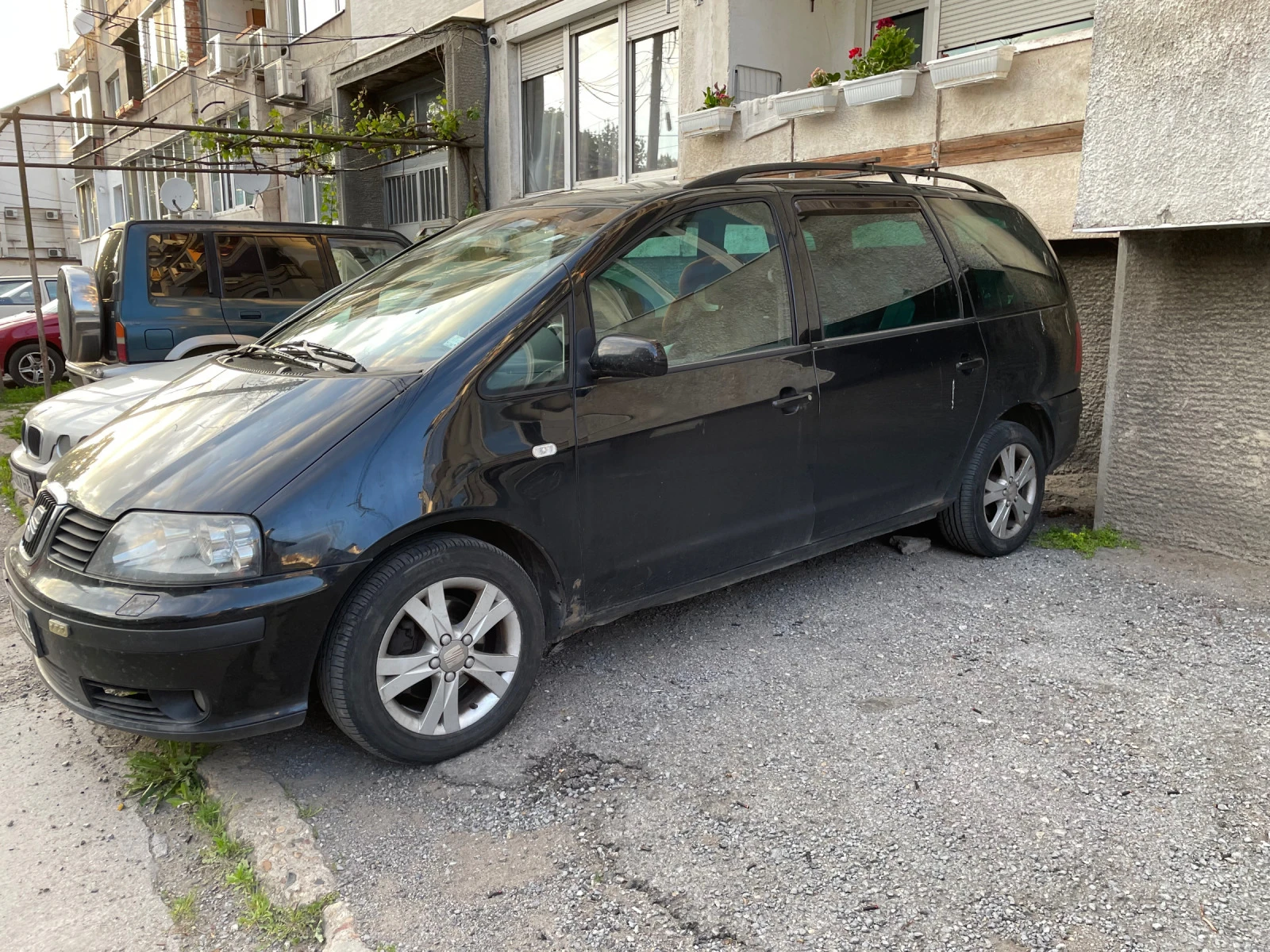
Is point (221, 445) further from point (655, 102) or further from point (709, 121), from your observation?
point (655, 102)

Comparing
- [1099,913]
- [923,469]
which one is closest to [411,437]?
[1099,913]

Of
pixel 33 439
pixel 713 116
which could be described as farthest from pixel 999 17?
pixel 33 439

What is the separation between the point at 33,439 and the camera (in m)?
5.13

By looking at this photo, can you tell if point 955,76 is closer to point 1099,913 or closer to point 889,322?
point 889,322

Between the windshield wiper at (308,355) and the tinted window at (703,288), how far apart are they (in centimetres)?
89

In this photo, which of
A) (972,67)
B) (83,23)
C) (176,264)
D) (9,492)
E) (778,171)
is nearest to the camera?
(778,171)

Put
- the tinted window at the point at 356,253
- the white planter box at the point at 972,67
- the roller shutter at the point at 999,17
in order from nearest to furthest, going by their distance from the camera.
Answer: the white planter box at the point at 972,67 → the roller shutter at the point at 999,17 → the tinted window at the point at 356,253

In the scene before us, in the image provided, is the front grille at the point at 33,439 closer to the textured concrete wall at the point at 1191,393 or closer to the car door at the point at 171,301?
the car door at the point at 171,301

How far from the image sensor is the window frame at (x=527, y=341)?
3260mm

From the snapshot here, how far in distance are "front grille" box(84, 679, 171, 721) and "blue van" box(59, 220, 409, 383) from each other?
5107 mm

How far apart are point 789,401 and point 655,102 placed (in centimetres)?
686

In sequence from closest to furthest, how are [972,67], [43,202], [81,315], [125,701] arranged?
[125,701], [972,67], [81,315], [43,202]

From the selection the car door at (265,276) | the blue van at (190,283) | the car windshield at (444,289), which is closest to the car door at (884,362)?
the car windshield at (444,289)

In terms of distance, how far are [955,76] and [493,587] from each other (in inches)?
203
